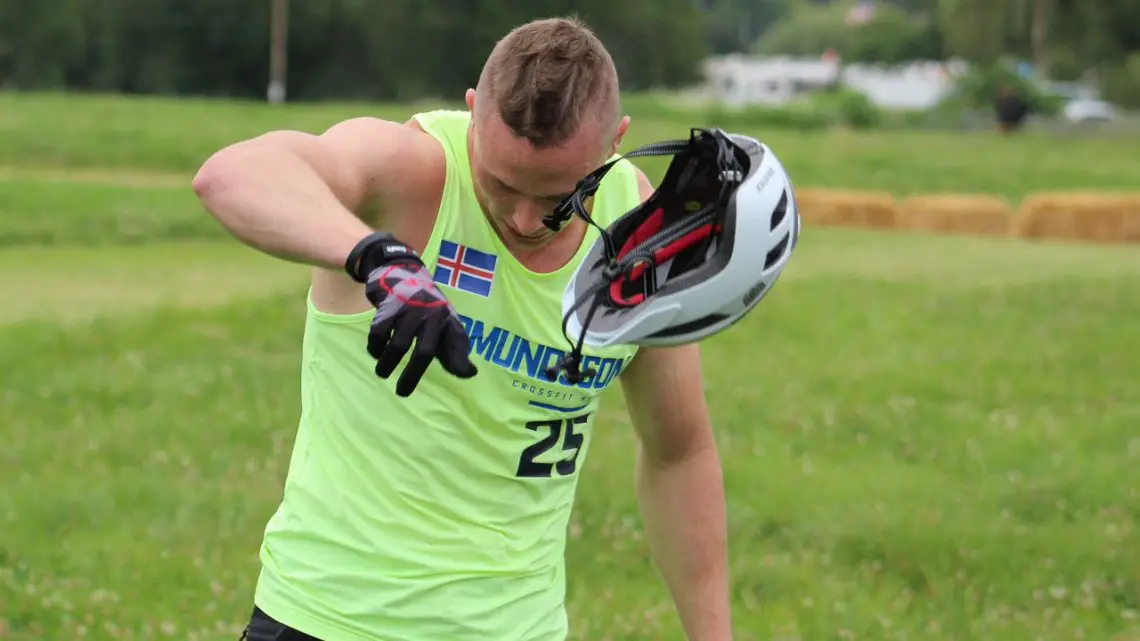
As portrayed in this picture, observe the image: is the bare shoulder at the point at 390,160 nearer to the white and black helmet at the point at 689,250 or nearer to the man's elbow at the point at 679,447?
the white and black helmet at the point at 689,250

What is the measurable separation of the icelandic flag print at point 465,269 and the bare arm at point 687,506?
1.96 feet

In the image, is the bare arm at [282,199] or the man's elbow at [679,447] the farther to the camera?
the man's elbow at [679,447]

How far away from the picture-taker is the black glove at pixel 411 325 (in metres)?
2.32

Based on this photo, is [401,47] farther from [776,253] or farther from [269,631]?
[776,253]

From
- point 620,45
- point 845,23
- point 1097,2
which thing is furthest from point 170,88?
point 845,23

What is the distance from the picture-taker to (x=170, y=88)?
244 ft

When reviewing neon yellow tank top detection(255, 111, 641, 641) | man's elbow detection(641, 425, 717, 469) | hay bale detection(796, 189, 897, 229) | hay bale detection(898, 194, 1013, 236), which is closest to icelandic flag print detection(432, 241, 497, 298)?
neon yellow tank top detection(255, 111, 641, 641)

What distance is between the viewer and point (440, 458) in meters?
3.58

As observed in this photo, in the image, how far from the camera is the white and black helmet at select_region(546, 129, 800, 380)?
283 cm

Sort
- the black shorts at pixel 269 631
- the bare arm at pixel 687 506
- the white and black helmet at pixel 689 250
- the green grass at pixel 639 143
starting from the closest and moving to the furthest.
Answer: the white and black helmet at pixel 689 250 → the black shorts at pixel 269 631 → the bare arm at pixel 687 506 → the green grass at pixel 639 143

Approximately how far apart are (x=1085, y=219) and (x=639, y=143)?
34.8ft

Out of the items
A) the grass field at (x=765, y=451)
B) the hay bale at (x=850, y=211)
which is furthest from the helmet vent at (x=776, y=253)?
the hay bale at (x=850, y=211)

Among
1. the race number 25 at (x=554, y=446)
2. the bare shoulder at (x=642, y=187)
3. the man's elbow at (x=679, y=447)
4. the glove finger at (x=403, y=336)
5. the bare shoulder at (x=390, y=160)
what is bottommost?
the man's elbow at (x=679, y=447)

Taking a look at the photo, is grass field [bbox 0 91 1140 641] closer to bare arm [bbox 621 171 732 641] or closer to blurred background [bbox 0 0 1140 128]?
bare arm [bbox 621 171 732 641]
